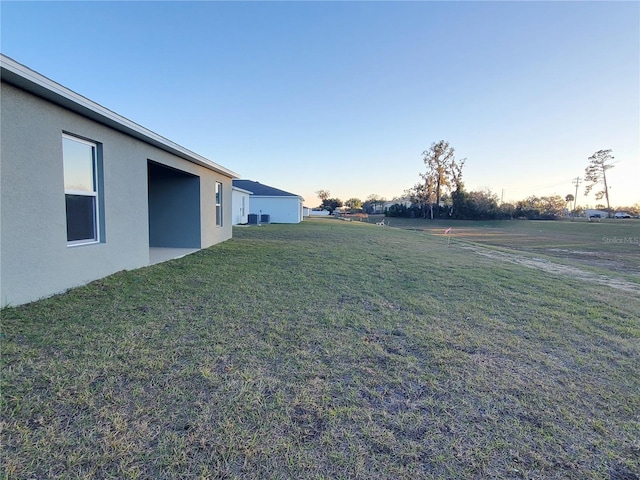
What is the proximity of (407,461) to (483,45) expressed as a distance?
1542 cm

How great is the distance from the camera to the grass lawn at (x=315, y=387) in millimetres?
1764

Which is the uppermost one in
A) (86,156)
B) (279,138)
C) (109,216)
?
(279,138)

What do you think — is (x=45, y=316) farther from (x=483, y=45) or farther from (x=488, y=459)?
(x=483, y=45)

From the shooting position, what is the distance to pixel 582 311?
4.75 meters

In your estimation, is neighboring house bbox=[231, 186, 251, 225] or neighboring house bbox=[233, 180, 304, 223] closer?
neighboring house bbox=[231, 186, 251, 225]

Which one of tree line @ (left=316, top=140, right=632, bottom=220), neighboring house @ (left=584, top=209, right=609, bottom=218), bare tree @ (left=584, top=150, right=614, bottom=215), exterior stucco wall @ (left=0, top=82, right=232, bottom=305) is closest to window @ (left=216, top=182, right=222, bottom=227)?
exterior stucco wall @ (left=0, top=82, right=232, bottom=305)

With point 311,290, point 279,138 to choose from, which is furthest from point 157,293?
point 279,138

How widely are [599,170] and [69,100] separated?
232 ft

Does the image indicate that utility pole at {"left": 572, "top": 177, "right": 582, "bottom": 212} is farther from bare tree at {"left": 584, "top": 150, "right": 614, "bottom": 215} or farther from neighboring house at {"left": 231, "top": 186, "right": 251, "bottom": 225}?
neighboring house at {"left": 231, "top": 186, "right": 251, "bottom": 225}

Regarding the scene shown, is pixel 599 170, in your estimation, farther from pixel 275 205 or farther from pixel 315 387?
pixel 315 387

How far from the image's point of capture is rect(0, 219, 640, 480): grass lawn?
176 cm

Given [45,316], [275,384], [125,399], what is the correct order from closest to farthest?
[125,399], [275,384], [45,316]

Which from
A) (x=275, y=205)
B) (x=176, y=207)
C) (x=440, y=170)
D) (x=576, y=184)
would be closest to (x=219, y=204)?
(x=176, y=207)

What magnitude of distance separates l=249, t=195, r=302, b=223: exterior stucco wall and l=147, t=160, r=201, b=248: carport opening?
740 inches
